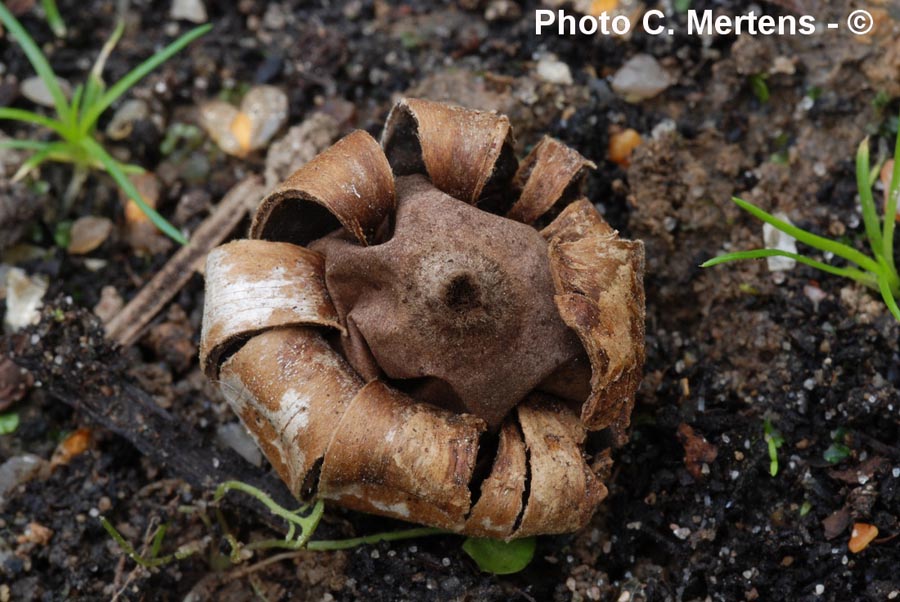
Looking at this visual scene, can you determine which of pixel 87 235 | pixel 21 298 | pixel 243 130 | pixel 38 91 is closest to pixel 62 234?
pixel 87 235

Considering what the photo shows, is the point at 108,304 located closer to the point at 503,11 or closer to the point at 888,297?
the point at 503,11

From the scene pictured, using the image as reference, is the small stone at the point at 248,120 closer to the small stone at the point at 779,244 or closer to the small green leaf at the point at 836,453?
the small stone at the point at 779,244

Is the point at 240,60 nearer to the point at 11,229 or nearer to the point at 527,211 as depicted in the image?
the point at 11,229

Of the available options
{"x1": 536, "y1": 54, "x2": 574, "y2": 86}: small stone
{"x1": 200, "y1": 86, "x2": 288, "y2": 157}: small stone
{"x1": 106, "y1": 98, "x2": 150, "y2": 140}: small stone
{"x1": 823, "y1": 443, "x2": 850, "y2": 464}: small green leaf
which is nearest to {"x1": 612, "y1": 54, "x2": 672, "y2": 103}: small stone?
{"x1": 536, "y1": 54, "x2": 574, "y2": 86}: small stone

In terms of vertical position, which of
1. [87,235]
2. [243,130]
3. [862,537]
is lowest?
[862,537]

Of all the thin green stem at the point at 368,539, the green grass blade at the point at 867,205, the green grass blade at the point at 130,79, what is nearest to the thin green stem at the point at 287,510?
the thin green stem at the point at 368,539
